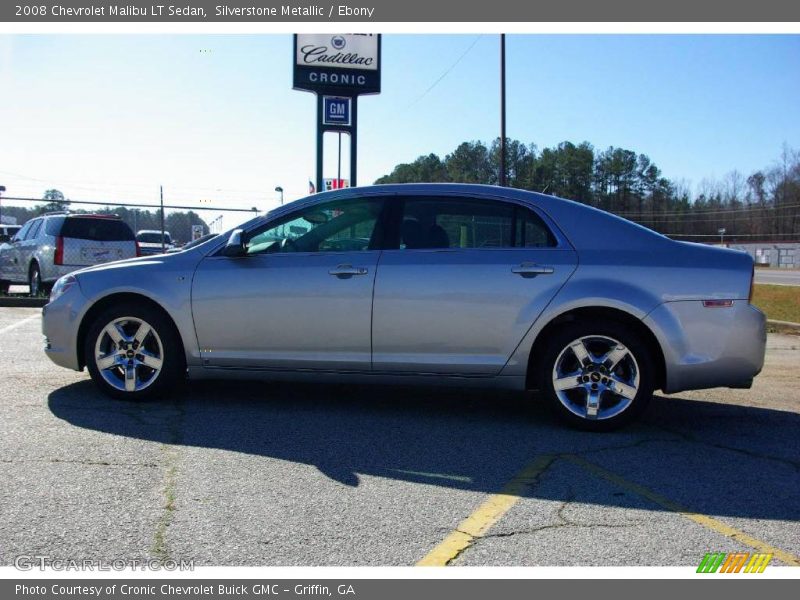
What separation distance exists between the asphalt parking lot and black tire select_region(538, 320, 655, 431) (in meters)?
0.12

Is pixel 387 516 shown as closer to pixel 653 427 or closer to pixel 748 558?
pixel 748 558

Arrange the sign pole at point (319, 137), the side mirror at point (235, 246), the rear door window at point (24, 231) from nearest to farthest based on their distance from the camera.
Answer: the side mirror at point (235, 246), the rear door window at point (24, 231), the sign pole at point (319, 137)

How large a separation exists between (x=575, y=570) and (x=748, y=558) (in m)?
0.78

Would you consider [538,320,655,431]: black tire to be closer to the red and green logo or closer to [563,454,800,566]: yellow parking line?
[563,454,800,566]: yellow parking line

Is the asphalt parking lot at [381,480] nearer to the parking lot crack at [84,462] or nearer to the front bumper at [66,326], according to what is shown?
the parking lot crack at [84,462]

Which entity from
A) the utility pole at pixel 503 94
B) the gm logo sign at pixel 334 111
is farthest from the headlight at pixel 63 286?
the utility pole at pixel 503 94

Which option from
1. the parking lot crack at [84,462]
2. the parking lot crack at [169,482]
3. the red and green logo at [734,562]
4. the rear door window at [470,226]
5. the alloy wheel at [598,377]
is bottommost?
the red and green logo at [734,562]

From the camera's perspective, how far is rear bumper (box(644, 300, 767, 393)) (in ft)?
15.9

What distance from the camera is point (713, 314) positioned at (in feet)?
15.9

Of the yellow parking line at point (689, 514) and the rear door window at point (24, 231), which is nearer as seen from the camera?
the yellow parking line at point (689, 514)

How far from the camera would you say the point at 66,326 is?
18.4ft

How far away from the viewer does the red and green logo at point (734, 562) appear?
2.99 m

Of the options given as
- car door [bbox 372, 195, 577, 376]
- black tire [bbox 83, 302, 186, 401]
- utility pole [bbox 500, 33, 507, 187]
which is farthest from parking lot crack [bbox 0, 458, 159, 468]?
utility pole [bbox 500, 33, 507, 187]

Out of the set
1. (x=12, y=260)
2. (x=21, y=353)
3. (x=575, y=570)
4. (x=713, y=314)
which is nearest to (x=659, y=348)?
(x=713, y=314)
